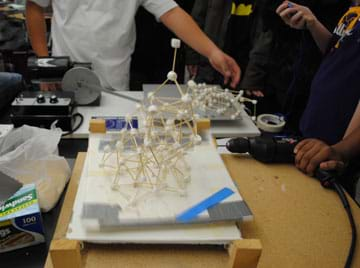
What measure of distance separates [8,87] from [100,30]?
1.43 ft

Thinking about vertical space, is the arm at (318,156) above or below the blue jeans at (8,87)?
above

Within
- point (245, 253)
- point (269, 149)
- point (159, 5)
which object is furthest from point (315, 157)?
point (159, 5)

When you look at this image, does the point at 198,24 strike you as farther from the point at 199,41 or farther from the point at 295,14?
the point at 295,14

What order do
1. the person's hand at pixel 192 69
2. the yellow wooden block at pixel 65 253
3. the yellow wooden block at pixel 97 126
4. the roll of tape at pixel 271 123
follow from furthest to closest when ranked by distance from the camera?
1. the person's hand at pixel 192 69
2. the roll of tape at pixel 271 123
3. the yellow wooden block at pixel 97 126
4. the yellow wooden block at pixel 65 253

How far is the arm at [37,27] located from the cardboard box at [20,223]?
3.77 feet

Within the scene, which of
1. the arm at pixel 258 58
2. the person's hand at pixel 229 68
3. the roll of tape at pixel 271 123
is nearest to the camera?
the roll of tape at pixel 271 123

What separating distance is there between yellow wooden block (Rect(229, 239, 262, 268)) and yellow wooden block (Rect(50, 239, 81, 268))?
0.76 ft

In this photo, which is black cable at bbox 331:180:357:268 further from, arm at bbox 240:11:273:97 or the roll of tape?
arm at bbox 240:11:273:97

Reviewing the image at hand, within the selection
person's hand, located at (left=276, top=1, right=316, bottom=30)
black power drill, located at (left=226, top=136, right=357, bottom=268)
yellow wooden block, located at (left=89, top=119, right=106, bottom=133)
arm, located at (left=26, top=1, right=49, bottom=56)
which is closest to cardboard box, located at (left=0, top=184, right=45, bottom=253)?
yellow wooden block, located at (left=89, top=119, right=106, bottom=133)

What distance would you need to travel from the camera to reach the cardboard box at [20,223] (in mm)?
525

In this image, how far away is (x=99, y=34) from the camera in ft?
4.44

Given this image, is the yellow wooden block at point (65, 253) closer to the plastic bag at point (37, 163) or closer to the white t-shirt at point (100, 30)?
the plastic bag at point (37, 163)

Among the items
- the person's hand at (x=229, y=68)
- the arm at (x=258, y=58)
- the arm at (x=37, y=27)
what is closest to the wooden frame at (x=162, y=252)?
the person's hand at (x=229, y=68)

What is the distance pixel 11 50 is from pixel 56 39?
77 cm
